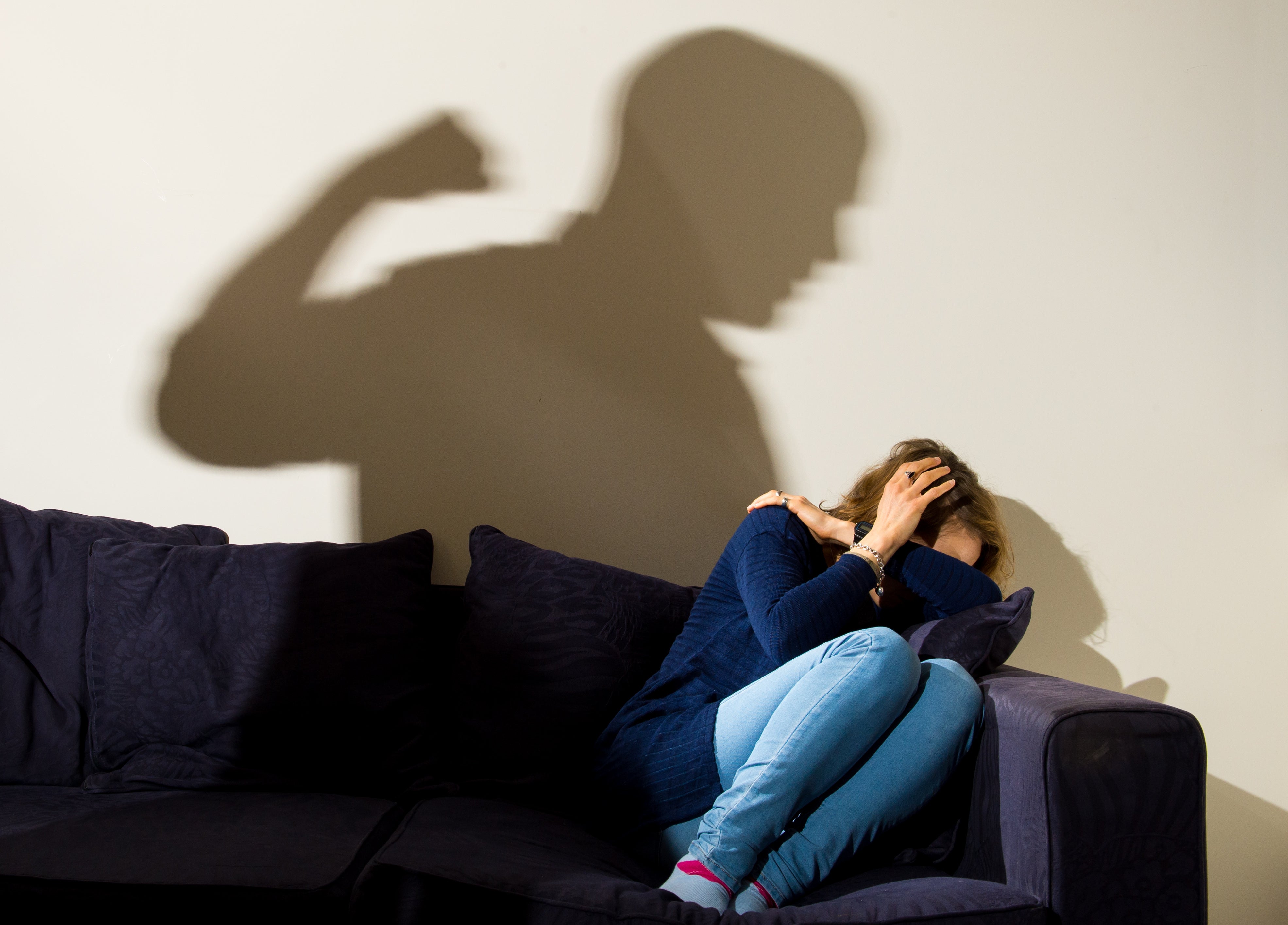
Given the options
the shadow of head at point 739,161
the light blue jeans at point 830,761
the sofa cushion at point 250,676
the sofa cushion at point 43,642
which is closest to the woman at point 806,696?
the light blue jeans at point 830,761

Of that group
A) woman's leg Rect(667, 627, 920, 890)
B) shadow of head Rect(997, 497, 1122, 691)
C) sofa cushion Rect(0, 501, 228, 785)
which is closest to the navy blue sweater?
woman's leg Rect(667, 627, 920, 890)

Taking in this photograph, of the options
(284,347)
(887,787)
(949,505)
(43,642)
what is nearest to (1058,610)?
(949,505)

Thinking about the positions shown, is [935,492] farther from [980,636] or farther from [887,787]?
[887,787]

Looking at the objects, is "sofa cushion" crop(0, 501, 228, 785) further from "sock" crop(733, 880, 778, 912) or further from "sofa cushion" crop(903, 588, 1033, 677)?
"sofa cushion" crop(903, 588, 1033, 677)

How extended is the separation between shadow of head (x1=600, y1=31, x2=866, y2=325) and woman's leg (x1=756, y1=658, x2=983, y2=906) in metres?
1.07

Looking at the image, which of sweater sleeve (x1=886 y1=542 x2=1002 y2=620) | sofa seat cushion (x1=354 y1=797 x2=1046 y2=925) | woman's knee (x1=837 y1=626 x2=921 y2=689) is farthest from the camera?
sweater sleeve (x1=886 y1=542 x2=1002 y2=620)

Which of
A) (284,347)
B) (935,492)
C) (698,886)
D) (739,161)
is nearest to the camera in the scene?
(698,886)

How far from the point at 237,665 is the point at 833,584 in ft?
3.46

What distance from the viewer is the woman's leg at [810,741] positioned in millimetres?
1144

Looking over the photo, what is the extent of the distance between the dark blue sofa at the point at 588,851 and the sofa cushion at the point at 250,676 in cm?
5

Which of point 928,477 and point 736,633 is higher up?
point 928,477

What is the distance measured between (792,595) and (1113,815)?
1.76 ft

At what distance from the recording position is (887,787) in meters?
1.21

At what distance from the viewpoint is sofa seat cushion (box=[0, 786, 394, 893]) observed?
1.01 m
